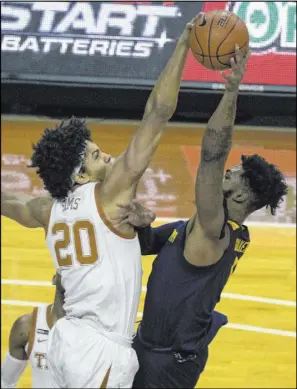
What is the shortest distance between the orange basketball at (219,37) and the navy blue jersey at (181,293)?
3.16 ft

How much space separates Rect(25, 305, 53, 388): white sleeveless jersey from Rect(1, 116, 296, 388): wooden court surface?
134cm

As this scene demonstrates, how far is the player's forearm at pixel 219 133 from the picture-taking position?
3.41m

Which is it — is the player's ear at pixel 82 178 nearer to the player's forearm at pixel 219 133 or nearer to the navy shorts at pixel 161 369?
the player's forearm at pixel 219 133

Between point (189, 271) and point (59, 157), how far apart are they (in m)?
0.92

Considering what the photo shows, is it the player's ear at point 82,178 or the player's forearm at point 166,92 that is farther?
the player's ear at point 82,178

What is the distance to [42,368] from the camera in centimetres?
447

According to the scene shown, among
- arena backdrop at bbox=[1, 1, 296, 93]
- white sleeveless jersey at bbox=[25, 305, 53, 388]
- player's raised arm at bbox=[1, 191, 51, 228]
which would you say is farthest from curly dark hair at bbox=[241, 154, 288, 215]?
arena backdrop at bbox=[1, 1, 296, 93]

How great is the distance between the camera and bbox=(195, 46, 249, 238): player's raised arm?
11.3 feet

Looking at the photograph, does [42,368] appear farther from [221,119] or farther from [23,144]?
[23,144]

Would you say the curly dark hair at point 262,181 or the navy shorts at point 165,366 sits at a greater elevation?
the curly dark hair at point 262,181

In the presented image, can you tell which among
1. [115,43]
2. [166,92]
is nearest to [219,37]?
[166,92]

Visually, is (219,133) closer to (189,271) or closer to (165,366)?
(189,271)

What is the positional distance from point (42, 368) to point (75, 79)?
23.0 feet

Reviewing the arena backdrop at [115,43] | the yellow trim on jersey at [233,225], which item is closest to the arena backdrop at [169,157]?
the arena backdrop at [115,43]
